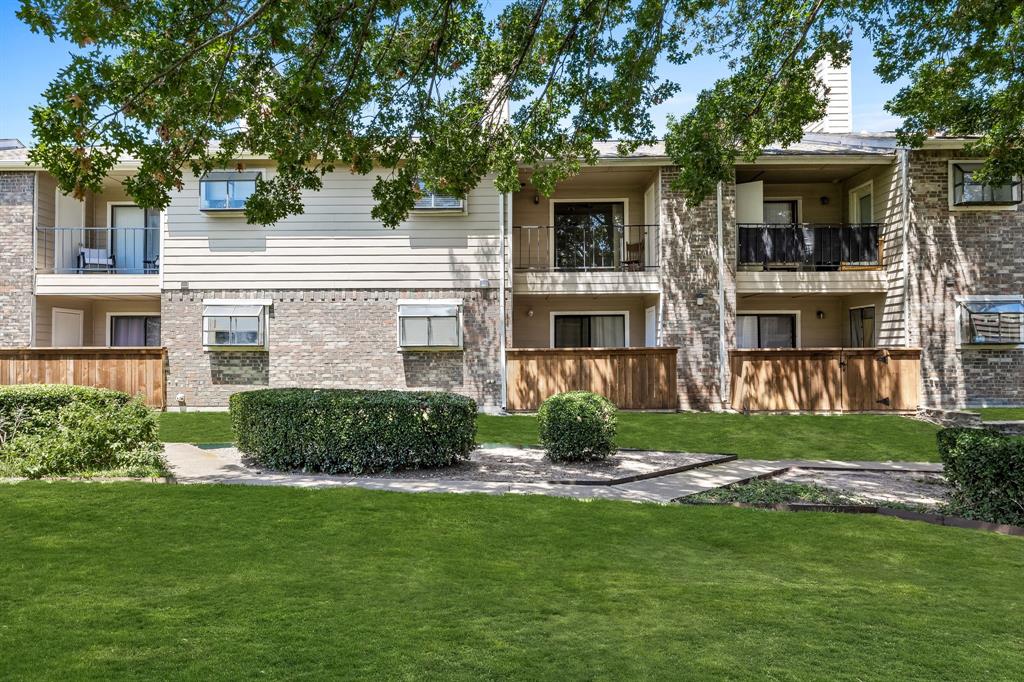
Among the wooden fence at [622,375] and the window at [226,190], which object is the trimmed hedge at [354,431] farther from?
the window at [226,190]

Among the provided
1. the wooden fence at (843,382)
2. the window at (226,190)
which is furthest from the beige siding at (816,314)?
the window at (226,190)

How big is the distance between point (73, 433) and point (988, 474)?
10370mm

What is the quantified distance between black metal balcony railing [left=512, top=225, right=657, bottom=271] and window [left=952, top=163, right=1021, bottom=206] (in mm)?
7125

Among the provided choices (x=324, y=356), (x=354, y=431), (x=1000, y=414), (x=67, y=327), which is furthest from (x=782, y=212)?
(x=67, y=327)

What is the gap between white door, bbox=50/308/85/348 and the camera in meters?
17.4

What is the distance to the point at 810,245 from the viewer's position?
56.8 ft

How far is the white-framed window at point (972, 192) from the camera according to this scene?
15820 mm

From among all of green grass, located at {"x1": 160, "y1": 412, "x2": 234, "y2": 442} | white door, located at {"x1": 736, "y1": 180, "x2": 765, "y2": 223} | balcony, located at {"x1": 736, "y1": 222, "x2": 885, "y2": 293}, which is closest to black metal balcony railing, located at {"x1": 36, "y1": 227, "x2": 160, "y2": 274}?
green grass, located at {"x1": 160, "y1": 412, "x2": 234, "y2": 442}

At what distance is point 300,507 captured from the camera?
264 inches

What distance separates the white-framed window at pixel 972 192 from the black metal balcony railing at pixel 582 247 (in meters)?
7.07

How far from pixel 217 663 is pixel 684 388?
14.1 meters

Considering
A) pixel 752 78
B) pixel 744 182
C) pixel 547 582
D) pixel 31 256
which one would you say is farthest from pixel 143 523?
pixel 744 182

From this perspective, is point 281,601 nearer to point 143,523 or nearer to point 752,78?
point 143,523

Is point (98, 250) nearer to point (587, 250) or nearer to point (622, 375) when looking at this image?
point (587, 250)
